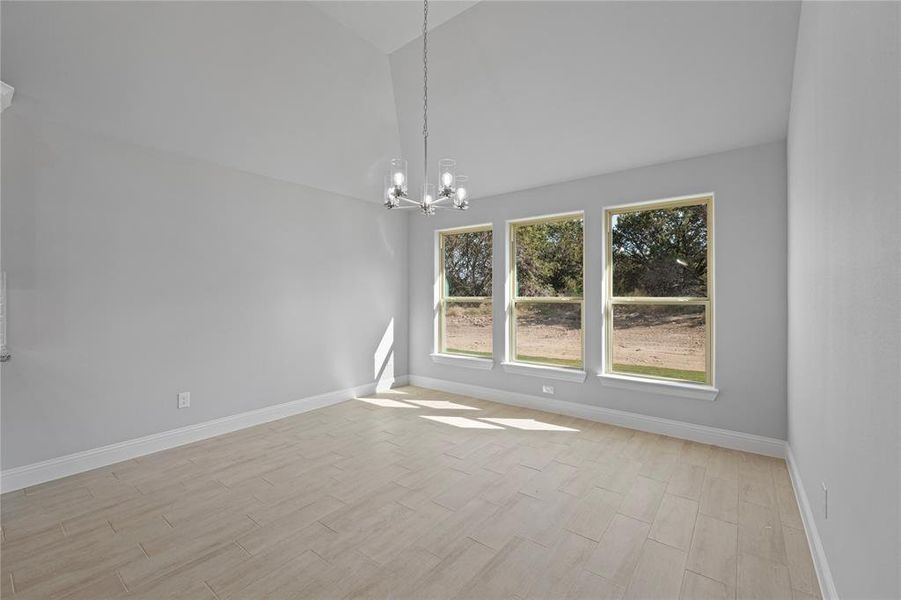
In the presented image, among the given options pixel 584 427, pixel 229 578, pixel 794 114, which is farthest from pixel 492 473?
pixel 794 114

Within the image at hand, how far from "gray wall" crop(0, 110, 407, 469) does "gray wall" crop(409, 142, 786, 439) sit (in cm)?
301

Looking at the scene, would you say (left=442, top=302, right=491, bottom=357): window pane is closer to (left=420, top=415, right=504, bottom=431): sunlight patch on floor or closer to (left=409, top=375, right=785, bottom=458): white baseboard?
(left=409, top=375, right=785, bottom=458): white baseboard

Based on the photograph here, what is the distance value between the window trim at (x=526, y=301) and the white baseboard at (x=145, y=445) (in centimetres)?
223

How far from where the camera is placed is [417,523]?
235 cm

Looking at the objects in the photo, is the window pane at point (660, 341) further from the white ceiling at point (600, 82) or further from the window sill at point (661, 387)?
the white ceiling at point (600, 82)

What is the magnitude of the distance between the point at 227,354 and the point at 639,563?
12.4ft

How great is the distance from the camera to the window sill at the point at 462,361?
199 inches

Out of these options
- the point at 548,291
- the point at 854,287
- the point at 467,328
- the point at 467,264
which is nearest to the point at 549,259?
the point at 548,291

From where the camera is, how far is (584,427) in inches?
156

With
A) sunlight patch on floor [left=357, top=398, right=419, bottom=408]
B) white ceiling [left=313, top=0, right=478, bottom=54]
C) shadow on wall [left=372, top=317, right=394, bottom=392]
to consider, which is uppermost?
white ceiling [left=313, top=0, right=478, bottom=54]

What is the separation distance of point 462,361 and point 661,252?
2.69m

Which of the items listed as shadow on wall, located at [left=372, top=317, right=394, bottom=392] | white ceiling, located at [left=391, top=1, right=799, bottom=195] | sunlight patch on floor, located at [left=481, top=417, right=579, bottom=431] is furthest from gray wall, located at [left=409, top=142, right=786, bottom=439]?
shadow on wall, located at [left=372, top=317, right=394, bottom=392]

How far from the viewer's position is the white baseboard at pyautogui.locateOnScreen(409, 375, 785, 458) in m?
3.30

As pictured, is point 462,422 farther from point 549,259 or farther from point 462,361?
point 549,259
